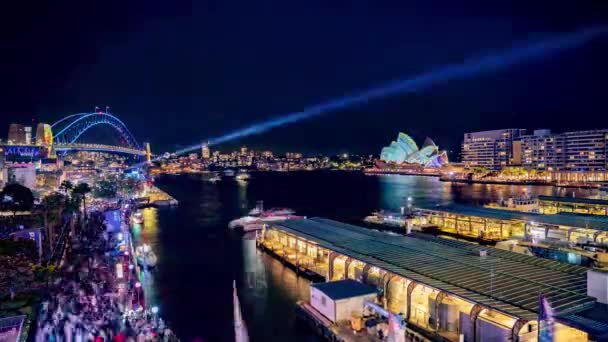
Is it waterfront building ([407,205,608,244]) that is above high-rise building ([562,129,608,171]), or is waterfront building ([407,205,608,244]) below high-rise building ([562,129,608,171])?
below

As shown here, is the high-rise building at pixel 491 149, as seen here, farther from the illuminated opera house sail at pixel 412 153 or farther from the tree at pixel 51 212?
the tree at pixel 51 212

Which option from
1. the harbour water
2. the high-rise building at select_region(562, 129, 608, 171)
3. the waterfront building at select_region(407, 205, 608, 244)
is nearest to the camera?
the harbour water

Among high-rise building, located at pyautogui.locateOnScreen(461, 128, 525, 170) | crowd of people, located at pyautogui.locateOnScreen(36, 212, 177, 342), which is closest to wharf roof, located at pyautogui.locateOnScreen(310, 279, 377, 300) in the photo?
crowd of people, located at pyautogui.locateOnScreen(36, 212, 177, 342)

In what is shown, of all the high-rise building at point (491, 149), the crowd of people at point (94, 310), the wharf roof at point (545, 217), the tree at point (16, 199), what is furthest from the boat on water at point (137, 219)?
the high-rise building at point (491, 149)

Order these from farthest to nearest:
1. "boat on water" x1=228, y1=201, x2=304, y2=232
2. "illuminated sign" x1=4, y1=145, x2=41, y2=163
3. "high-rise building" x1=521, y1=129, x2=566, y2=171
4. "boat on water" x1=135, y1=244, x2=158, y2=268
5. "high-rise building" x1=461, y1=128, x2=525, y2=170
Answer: "high-rise building" x1=461, y1=128, x2=525, y2=170
"high-rise building" x1=521, y1=129, x2=566, y2=171
"illuminated sign" x1=4, y1=145, x2=41, y2=163
"boat on water" x1=228, y1=201, x2=304, y2=232
"boat on water" x1=135, y1=244, x2=158, y2=268

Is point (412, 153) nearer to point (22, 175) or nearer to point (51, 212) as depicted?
point (22, 175)

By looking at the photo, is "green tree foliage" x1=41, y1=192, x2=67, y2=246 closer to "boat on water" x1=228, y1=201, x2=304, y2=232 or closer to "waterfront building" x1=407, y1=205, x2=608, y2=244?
"boat on water" x1=228, y1=201, x2=304, y2=232
